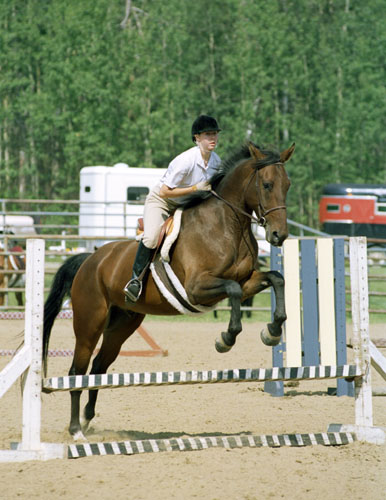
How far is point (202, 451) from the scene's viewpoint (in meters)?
5.02

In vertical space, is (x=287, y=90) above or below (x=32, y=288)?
above

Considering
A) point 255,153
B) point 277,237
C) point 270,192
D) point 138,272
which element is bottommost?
point 138,272

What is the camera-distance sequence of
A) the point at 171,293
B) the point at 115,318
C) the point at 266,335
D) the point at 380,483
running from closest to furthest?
the point at 380,483 → the point at 266,335 → the point at 171,293 → the point at 115,318

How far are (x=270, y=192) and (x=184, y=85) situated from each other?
90.7 feet

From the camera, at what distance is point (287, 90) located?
31.9m

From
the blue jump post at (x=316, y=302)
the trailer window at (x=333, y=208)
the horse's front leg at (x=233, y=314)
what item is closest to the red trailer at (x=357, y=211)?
the trailer window at (x=333, y=208)

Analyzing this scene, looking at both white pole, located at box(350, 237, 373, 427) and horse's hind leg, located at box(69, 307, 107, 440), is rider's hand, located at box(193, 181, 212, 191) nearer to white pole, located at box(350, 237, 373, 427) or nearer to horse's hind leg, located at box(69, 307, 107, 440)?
white pole, located at box(350, 237, 373, 427)

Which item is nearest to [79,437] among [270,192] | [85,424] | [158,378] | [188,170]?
[85,424]

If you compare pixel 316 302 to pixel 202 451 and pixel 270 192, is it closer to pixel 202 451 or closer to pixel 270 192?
pixel 270 192

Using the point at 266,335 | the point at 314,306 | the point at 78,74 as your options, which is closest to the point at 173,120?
the point at 78,74

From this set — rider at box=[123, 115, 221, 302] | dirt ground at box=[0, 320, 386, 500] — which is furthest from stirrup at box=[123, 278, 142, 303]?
dirt ground at box=[0, 320, 386, 500]

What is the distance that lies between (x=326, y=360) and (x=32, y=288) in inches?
124

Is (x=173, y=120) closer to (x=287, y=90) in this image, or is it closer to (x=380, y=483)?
(x=287, y=90)

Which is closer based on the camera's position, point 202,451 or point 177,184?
point 202,451
